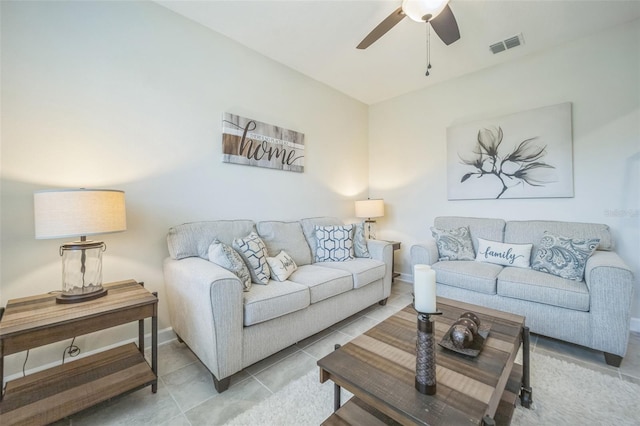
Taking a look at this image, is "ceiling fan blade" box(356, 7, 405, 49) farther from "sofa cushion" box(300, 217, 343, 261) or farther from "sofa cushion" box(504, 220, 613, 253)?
"sofa cushion" box(504, 220, 613, 253)

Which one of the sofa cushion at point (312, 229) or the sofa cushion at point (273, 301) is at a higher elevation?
the sofa cushion at point (312, 229)

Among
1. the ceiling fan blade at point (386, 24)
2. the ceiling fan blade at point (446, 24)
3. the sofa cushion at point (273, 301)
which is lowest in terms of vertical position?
the sofa cushion at point (273, 301)

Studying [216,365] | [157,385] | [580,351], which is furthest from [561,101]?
[157,385]

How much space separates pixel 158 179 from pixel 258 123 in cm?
111

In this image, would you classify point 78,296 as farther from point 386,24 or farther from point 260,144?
point 386,24

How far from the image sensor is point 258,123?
276cm

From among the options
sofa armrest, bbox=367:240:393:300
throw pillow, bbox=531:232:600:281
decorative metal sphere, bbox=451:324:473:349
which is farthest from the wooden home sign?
throw pillow, bbox=531:232:600:281

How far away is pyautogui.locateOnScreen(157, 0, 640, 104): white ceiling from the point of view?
217 cm

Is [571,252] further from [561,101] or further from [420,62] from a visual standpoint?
[420,62]

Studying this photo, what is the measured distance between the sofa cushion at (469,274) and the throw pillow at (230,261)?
6.13ft

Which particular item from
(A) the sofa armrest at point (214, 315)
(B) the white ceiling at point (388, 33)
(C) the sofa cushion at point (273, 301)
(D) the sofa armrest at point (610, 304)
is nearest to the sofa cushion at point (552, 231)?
(D) the sofa armrest at point (610, 304)

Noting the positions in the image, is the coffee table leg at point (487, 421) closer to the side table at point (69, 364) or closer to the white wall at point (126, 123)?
the side table at point (69, 364)

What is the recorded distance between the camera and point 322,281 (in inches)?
84.7

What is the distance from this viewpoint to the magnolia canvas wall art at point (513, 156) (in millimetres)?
2701
